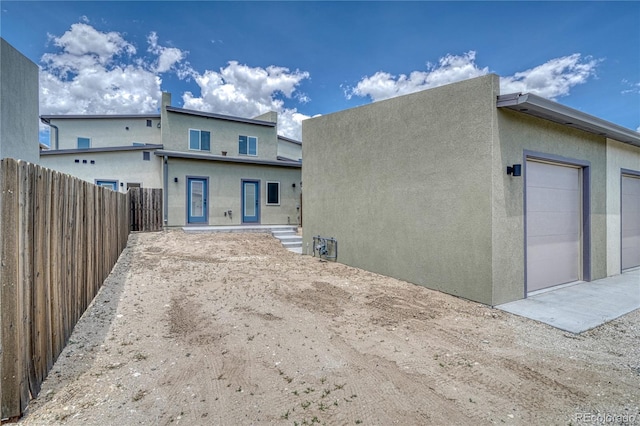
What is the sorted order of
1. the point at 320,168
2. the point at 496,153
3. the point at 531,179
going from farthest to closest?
the point at 320,168 → the point at 531,179 → the point at 496,153

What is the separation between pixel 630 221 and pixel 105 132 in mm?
24307

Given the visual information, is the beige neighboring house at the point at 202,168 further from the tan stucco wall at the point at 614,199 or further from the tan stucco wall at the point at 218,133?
the tan stucco wall at the point at 614,199

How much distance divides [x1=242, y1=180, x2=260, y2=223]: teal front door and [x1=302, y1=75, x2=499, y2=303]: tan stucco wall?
21.8ft

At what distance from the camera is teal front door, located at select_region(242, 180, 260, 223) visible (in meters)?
14.7

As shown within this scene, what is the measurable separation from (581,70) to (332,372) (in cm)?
1177

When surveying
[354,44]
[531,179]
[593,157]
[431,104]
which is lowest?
[531,179]

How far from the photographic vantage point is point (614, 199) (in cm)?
787

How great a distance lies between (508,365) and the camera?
329 centimetres

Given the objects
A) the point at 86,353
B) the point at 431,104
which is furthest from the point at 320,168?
the point at 86,353

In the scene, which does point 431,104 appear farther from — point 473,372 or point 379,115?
point 473,372

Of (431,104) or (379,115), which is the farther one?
(379,115)

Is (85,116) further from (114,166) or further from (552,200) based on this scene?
(552,200)

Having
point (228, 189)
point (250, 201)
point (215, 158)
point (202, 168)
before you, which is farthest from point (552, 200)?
point (202, 168)

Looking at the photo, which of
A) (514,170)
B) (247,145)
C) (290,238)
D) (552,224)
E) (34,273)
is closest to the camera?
Answer: (34,273)
